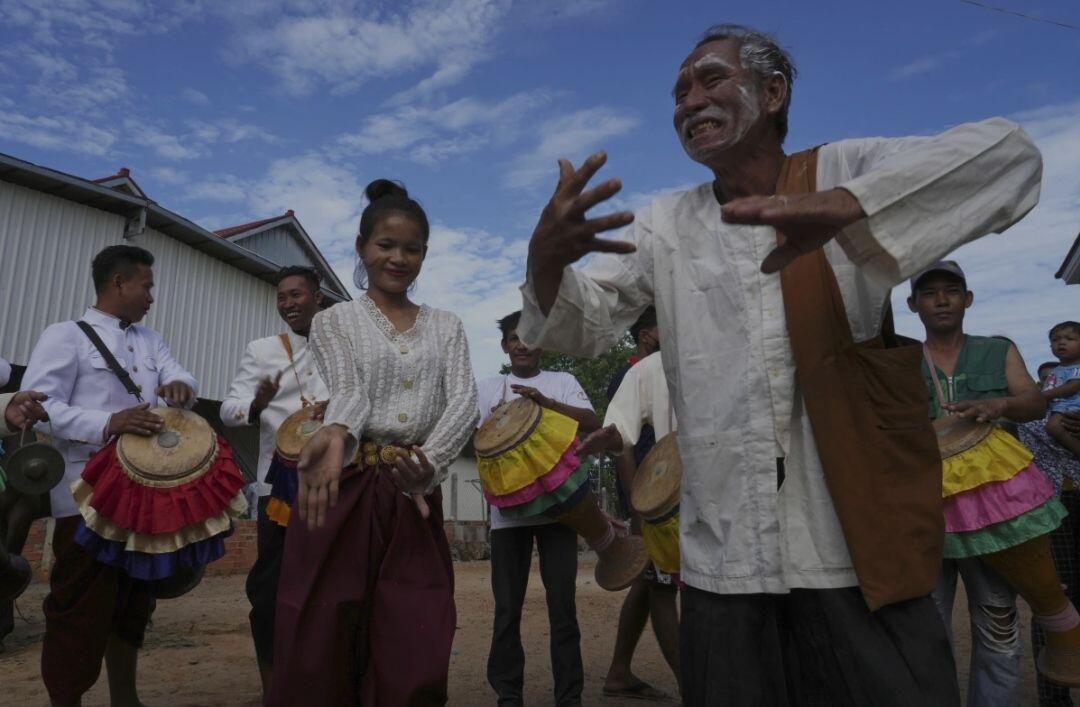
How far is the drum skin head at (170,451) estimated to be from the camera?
3.92 meters

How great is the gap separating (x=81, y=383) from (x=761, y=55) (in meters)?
3.74

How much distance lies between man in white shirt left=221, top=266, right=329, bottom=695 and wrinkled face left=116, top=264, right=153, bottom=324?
2.11ft

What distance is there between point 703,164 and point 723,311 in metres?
0.43

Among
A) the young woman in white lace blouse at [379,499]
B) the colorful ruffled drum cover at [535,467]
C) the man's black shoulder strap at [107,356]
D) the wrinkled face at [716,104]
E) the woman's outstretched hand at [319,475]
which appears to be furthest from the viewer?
the colorful ruffled drum cover at [535,467]

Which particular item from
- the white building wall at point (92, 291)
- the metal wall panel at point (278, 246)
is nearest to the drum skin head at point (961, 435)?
the white building wall at point (92, 291)

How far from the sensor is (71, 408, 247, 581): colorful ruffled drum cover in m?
3.91

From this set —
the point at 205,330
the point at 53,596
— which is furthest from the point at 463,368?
the point at 205,330

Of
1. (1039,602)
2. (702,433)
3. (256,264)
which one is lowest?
(1039,602)

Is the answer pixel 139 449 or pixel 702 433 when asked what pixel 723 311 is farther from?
pixel 139 449

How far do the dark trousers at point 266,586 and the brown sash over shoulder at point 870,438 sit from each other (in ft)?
11.3

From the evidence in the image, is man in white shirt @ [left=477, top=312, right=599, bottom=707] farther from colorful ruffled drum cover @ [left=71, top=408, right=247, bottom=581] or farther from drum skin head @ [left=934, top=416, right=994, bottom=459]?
drum skin head @ [left=934, top=416, right=994, bottom=459]

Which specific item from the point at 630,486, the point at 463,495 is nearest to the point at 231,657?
the point at 630,486

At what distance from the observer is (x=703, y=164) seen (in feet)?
7.15

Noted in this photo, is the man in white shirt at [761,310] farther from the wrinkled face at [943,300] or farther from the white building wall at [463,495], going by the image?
the white building wall at [463,495]
